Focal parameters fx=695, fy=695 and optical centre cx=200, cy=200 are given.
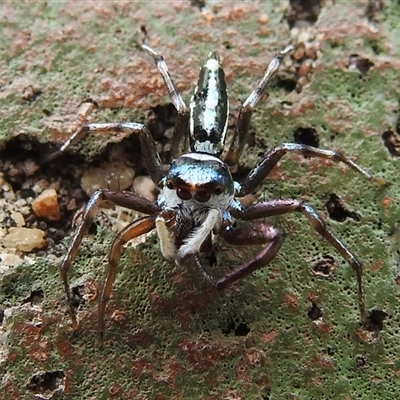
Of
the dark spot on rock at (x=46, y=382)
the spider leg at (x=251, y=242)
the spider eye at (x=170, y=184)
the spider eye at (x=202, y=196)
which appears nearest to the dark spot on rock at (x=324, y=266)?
the spider leg at (x=251, y=242)

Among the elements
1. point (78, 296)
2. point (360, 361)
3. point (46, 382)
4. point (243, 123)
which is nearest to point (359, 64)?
point (243, 123)

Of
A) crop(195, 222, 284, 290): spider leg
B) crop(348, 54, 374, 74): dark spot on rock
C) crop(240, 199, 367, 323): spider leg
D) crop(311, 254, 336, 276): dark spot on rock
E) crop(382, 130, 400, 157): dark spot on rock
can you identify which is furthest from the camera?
crop(348, 54, 374, 74): dark spot on rock

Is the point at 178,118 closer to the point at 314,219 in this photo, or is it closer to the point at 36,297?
the point at 314,219

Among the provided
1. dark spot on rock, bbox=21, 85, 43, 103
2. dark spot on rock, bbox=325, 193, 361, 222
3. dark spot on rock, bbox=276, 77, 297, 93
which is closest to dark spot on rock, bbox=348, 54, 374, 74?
dark spot on rock, bbox=276, 77, 297, 93

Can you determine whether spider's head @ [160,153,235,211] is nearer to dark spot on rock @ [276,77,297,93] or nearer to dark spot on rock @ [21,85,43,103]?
dark spot on rock @ [276,77,297,93]

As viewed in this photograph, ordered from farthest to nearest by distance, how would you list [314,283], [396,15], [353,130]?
[396,15] < [353,130] < [314,283]

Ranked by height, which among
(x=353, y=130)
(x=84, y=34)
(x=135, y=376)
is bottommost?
(x=135, y=376)

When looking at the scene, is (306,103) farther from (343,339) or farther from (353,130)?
(343,339)

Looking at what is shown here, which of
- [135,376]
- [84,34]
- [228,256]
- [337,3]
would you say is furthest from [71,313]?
[337,3]
